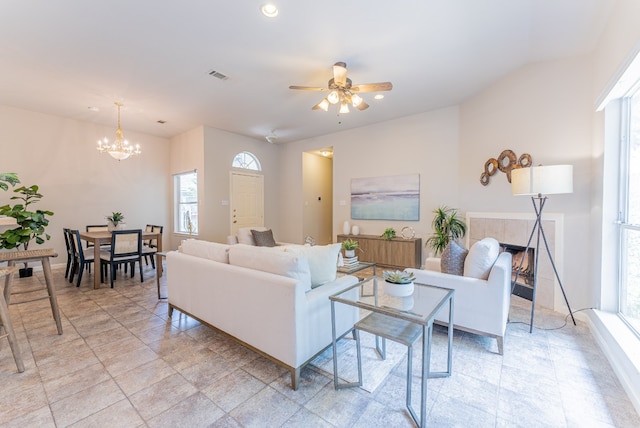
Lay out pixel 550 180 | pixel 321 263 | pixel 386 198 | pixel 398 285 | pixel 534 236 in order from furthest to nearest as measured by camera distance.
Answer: pixel 386 198, pixel 534 236, pixel 550 180, pixel 321 263, pixel 398 285

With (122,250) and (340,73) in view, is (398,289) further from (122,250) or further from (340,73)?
(122,250)

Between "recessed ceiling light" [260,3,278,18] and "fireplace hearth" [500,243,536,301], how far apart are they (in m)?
3.84

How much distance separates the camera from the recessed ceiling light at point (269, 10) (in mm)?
2297

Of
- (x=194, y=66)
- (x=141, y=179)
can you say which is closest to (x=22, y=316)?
(x=194, y=66)

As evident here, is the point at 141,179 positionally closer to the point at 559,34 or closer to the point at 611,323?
the point at 559,34

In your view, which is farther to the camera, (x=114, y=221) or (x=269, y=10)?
(x=114, y=221)

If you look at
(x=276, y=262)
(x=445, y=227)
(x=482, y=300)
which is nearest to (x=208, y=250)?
(x=276, y=262)

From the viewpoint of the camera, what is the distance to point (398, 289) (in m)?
1.80

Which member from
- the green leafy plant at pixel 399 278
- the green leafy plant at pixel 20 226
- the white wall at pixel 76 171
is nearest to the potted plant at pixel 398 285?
the green leafy plant at pixel 399 278

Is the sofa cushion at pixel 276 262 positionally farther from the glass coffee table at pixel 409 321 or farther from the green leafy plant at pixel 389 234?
the green leafy plant at pixel 389 234

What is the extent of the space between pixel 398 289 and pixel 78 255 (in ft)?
15.6

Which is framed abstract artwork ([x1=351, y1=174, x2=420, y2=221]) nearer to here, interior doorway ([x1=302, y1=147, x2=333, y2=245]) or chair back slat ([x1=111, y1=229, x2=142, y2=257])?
interior doorway ([x1=302, y1=147, x2=333, y2=245])

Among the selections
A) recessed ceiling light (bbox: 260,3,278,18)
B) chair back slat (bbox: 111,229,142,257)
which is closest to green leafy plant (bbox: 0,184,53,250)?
chair back slat (bbox: 111,229,142,257)

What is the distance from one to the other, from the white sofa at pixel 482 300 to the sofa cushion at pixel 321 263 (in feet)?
2.18
